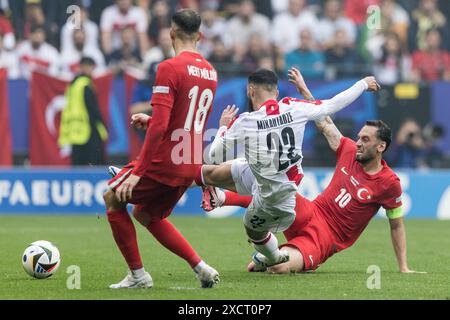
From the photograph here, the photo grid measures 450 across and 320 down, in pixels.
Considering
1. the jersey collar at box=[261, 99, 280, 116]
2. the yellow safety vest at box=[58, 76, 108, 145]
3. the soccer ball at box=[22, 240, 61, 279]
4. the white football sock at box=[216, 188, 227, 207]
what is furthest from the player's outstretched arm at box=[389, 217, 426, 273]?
the yellow safety vest at box=[58, 76, 108, 145]

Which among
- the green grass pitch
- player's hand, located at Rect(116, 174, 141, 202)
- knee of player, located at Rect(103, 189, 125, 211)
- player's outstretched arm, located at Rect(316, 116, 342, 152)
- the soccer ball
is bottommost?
the green grass pitch

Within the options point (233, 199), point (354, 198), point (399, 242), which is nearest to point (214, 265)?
point (233, 199)

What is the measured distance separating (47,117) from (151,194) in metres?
10.2

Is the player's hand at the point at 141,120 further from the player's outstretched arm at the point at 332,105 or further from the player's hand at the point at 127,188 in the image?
the player's outstretched arm at the point at 332,105

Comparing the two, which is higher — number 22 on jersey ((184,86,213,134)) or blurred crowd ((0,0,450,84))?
blurred crowd ((0,0,450,84))

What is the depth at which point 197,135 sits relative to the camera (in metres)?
8.84

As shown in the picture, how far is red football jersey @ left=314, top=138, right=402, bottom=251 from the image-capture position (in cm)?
1074

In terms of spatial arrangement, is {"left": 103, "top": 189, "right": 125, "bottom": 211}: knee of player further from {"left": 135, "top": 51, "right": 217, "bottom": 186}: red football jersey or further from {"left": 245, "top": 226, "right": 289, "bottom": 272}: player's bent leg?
{"left": 245, "top": 226, "right": 289, "bottom": 272}: player's bent leg

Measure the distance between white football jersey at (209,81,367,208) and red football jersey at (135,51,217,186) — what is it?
72cm

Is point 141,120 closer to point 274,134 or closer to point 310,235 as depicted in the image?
point 274,134

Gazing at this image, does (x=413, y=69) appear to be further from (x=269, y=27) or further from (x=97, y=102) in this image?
(x=97, y=102)

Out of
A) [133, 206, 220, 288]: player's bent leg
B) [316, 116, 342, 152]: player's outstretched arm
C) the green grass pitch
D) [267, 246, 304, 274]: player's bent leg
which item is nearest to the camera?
the green grass pitch

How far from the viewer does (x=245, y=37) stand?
68.7 feet
